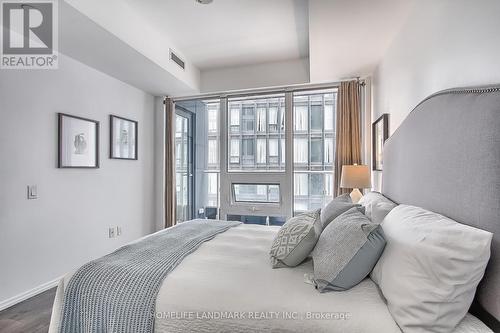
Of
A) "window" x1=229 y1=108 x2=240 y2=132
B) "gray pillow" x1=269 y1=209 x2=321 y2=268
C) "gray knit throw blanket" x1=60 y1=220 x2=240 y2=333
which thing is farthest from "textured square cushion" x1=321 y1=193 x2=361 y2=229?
"window" x1=229 y1=108 x2=240 y2=132

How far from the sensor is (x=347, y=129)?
3543 millimetres

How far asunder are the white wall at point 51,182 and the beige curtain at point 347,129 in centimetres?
291

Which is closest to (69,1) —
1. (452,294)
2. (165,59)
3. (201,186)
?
(165,59)

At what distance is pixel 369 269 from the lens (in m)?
1.20

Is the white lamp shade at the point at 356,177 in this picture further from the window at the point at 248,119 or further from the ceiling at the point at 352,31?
the window at the point at 248,119

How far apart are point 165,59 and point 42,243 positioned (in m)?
2.31

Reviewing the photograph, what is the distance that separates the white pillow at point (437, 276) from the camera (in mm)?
901

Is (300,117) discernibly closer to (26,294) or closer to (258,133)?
(258,133)

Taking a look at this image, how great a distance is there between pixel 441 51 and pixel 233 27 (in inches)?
77.8

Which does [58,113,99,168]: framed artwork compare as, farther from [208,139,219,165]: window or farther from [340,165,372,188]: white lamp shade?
[340,165,372,188]: white lamp shade

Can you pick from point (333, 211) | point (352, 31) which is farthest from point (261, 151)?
point (333, 211)

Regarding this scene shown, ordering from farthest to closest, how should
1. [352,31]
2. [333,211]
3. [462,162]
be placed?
1. [352,31]
2. [333,211]
3. [462,162]

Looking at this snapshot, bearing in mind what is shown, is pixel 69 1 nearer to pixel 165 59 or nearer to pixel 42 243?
pixel 165 59

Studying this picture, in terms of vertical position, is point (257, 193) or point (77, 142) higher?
point (77, 142)
